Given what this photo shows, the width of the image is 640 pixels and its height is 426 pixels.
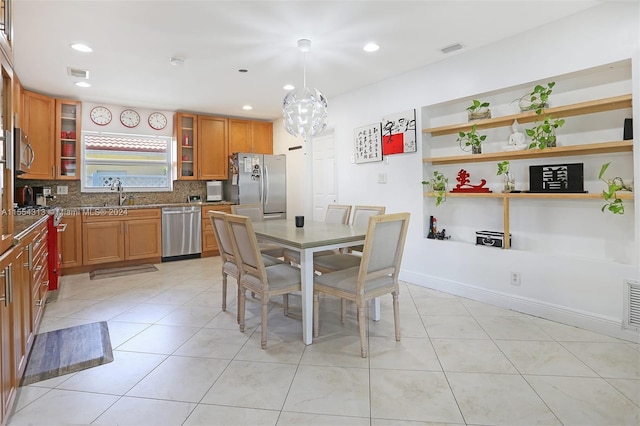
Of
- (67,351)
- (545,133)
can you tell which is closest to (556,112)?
(545,133)

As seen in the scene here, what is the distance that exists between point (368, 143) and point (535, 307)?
8.53 ft

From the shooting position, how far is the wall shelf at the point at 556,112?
102 inches

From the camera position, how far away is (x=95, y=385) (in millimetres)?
1974

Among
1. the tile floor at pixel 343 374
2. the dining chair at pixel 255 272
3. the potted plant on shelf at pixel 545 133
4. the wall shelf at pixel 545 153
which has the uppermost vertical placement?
the potted plant on shelf at pixel 545 133

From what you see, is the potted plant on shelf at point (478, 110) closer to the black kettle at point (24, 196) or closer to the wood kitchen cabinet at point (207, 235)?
the wood kitchen cabinet at point (207, 235)

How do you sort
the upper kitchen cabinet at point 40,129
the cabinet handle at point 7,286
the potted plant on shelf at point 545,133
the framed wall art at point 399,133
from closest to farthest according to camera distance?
1. the cabinet handle at point 7,286
2. the potted plant on shelf at point 545,133
3. the framed wall art at point 399,133
4. the upper kitchen cabinet at point 40,129

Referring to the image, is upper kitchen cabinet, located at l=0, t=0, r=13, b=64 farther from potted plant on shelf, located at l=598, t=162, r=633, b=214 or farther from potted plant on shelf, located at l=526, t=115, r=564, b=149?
potted plant on shelf, located at l=598, t=162, r=633, b=214

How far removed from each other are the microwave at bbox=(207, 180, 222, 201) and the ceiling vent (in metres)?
2.49

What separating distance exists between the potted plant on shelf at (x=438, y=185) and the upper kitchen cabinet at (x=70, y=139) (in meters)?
4.71

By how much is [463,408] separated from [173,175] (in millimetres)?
5408

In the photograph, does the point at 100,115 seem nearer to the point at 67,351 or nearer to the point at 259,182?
the point at 259,182

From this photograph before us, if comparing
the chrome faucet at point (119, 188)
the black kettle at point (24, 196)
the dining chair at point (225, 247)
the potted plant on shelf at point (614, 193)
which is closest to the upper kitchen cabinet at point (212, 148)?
the chrome faucet at point (119, 188)

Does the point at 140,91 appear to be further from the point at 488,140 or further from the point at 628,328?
the point at 628,328

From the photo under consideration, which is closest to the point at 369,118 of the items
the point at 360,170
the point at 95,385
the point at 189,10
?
the point at 360,170
